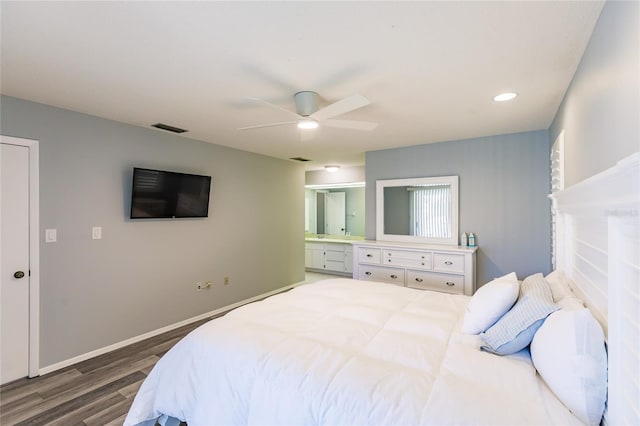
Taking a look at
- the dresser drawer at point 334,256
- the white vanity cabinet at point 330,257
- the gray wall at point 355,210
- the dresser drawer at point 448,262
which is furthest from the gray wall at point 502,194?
the dresser drawer at point 334,256

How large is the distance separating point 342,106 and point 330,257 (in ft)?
16.0

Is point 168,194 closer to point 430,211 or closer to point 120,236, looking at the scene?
point 120,236

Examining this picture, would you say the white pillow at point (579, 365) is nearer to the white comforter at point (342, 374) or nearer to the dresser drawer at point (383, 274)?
the white comforter at point (342, 374)

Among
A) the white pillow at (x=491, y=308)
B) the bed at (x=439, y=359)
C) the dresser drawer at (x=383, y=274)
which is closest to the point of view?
the bed at (x=439, y=359)

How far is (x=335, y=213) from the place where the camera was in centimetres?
729

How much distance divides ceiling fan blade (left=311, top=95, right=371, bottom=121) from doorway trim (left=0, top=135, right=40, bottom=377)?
8.09 feet

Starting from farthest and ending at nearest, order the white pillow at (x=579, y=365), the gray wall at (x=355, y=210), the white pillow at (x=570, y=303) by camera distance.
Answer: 1. the gray wall at (x=355, y=210)
2. the white pillow at (x=570, y=303)
3. the white pillow at (x=579, y=365)

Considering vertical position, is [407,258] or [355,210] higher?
[355,210]

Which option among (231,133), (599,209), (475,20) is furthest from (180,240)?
(599,209)

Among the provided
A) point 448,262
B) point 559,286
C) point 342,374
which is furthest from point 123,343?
point 559,286

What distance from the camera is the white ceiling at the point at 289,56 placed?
4.84ft

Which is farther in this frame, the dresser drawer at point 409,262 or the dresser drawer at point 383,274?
the dresser drawer at point 383,274

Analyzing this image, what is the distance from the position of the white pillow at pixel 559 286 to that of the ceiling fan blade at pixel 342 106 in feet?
5.47

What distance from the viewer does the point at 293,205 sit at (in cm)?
573
